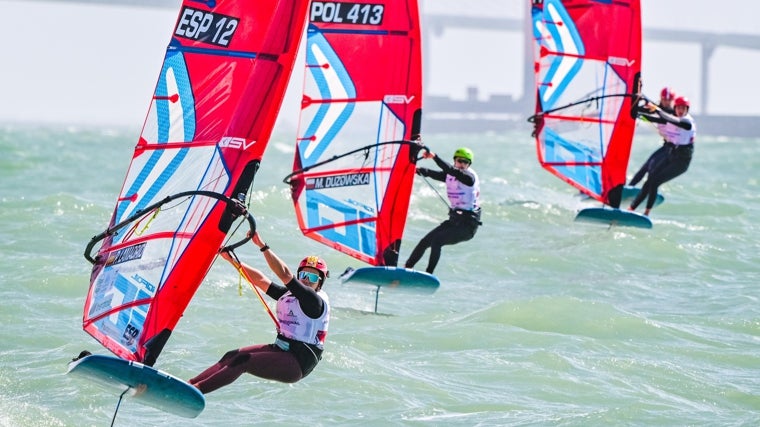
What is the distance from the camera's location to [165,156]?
7375 mm

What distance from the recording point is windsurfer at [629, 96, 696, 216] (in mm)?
15234

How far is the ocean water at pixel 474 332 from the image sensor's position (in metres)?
8.66

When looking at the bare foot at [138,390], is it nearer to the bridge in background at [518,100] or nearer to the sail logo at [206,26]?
the sail logo at [206,26]

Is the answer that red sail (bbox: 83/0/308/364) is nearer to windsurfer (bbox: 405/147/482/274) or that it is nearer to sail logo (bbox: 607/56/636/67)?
windsurfer (bbox: 405/147/482/274)

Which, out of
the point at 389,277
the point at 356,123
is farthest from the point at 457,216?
the point at 356,123

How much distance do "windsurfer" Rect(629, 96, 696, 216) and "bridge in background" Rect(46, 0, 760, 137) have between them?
5665 cm

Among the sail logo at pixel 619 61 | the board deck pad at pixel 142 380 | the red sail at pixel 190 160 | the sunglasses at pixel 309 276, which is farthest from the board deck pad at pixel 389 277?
the sail logo at pixel 619 61

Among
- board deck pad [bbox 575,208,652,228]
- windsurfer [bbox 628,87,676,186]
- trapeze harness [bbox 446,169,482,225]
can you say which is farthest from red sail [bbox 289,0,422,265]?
windsurfer [bbox 628,87,676,186]

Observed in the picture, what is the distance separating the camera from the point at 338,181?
12008 mm

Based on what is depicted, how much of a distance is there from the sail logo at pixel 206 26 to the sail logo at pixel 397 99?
4.85 meters

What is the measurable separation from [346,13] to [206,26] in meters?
4.73

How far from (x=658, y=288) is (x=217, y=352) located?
550 cm

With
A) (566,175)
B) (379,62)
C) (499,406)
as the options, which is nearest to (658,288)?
(566,175)

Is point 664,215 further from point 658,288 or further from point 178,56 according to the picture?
point 178,56
